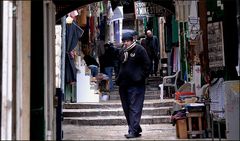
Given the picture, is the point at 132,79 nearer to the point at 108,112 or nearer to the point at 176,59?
the point at 108,112

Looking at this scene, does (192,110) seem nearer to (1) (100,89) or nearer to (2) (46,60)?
(2) (46,60)

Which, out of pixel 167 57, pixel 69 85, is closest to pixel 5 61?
pixel 69 85

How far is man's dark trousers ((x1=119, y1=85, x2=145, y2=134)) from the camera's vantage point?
26.1 ft

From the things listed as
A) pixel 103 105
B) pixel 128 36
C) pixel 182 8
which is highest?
pixel 182 8

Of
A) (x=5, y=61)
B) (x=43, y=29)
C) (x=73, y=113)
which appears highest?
(x=43, y=29)

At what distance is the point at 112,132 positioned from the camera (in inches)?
360

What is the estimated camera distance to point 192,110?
795 centimetres

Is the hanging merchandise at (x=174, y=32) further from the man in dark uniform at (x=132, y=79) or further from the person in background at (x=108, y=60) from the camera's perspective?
the man in dark uniform at (x=132, y=79)

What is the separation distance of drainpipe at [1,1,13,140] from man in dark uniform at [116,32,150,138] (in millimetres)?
3074

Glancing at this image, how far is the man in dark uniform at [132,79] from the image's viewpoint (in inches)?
314

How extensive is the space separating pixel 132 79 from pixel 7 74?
313 cm

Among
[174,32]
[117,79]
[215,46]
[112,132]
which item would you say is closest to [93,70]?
[174,32]

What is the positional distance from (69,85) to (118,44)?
5353 mm

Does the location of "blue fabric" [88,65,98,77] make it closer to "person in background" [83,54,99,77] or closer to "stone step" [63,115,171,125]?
"person in background" [83,54,99,77]
